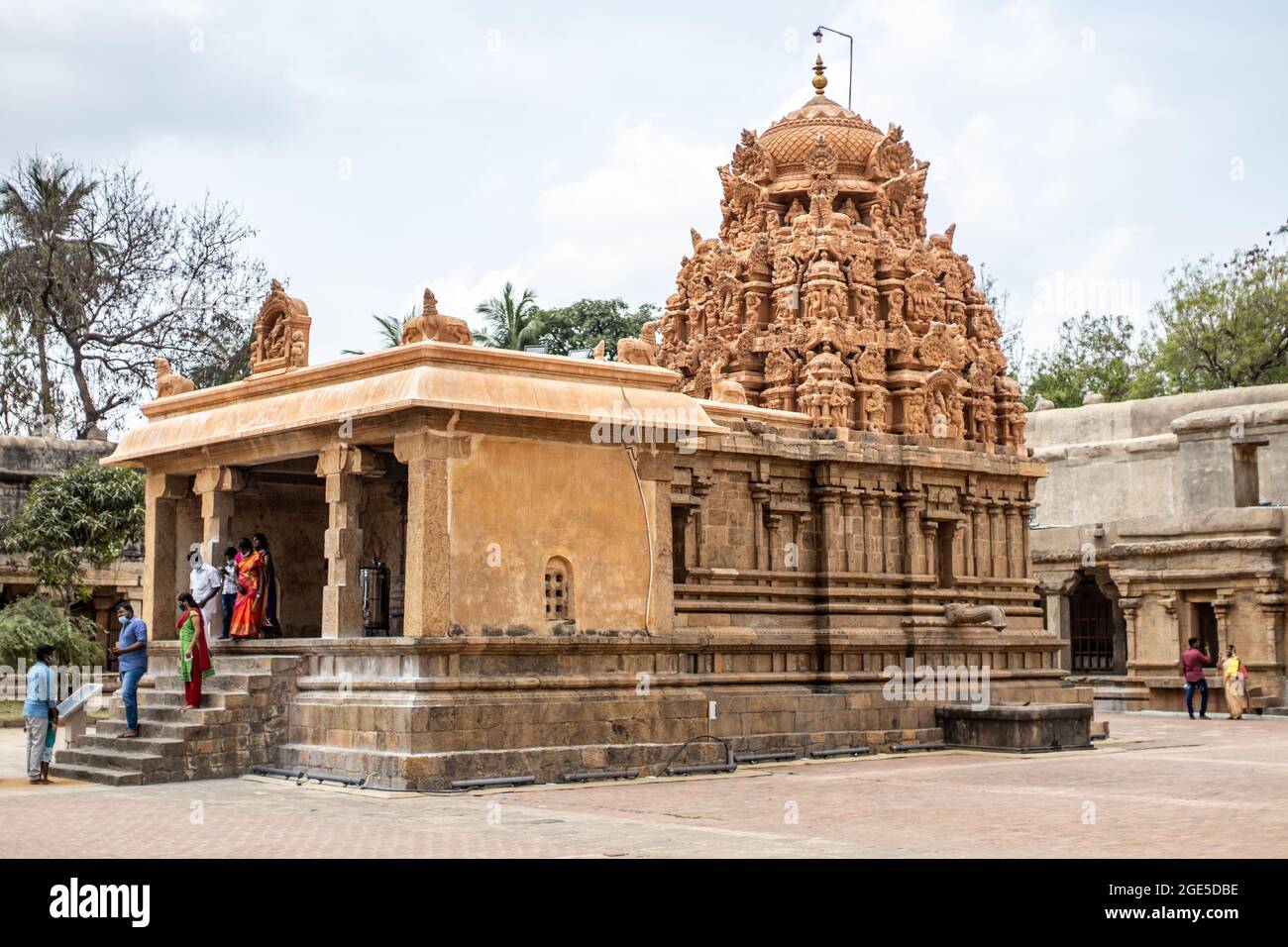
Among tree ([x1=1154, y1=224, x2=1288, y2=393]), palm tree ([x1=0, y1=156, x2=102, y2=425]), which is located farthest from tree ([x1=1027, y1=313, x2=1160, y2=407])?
palm tree ([x1=0, y1=156, x2=102, y2=425])

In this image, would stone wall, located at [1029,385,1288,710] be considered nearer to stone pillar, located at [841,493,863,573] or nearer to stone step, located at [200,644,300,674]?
stone pillar, located at [841,493,863,573]

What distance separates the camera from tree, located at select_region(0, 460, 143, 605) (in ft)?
94.2

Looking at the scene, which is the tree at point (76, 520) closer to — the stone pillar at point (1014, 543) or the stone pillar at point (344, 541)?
the stone pillar at point (344, 541)

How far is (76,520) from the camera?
2870 centimetres

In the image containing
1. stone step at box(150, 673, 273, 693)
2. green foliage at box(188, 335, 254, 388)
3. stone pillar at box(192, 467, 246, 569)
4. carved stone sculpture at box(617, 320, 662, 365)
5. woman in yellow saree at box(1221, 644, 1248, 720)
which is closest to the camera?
stone step at box(150, 673, 273, 693)

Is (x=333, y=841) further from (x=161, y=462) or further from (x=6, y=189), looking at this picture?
(x=6, y=189)

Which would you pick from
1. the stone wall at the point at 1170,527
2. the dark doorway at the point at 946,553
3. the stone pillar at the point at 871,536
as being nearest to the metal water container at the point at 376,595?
the stone pillar at the point at 871,536

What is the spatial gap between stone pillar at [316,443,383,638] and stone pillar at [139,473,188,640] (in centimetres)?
330

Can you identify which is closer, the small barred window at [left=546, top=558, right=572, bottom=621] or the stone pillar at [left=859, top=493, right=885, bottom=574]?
the small barred window at [left=546, top=558, right=572, bottom=621]

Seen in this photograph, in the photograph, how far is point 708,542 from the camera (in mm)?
19938

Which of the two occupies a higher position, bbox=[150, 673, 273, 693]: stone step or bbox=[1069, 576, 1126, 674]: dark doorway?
bbox=[1069, 576, 1126, 674]: dark doorway

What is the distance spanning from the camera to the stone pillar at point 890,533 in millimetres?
21875

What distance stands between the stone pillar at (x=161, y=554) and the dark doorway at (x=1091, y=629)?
72.4 ft
